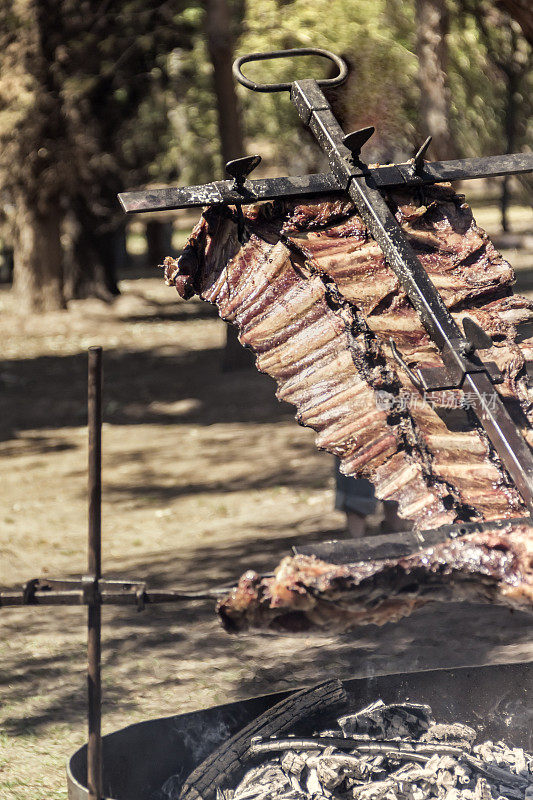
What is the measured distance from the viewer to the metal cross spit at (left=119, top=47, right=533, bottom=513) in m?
2.17

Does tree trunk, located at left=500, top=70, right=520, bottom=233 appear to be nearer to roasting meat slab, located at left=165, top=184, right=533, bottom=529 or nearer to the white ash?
roasting meat slab, located at left=165, top=184, right=533, bottom=529

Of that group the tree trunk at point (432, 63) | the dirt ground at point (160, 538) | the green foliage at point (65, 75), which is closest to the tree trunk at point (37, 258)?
the green foliage at point (65, 75)

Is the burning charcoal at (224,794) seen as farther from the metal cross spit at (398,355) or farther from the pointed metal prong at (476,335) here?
the pointed metal prong at (476,335)

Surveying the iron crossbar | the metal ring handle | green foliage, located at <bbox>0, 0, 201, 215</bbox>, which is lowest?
green foliage, located at <bbox>0, 0, 201, 215</bbox>

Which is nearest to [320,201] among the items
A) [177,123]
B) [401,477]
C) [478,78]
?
[401,477]

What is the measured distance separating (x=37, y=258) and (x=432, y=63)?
7396 millimetres

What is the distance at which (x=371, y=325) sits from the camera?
250 centimetres

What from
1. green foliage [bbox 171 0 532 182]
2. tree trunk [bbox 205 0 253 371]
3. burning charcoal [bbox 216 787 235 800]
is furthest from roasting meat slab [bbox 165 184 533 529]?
tree trunk [bbox 205 0 253 371]

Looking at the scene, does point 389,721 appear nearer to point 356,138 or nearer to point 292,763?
point 292,763

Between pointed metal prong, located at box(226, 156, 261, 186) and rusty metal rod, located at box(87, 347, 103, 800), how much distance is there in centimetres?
63

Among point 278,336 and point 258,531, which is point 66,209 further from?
point 278,336

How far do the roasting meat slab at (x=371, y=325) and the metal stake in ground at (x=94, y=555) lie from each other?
40 cm

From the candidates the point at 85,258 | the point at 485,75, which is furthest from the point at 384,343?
the point at 485,75

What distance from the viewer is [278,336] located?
253 centimetres
